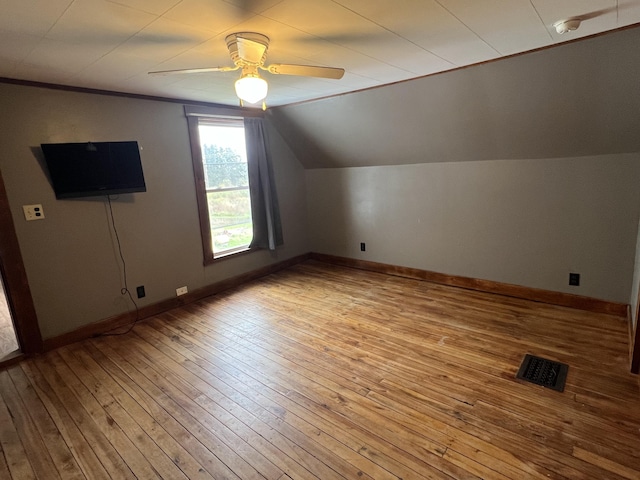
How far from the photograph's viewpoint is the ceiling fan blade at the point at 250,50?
182cm

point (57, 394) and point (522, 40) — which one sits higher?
point (522, 40)

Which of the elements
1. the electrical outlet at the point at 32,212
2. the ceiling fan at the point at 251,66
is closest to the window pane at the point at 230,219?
the electrical outlet at the point at 32,212

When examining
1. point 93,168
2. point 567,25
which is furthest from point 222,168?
point 567,25

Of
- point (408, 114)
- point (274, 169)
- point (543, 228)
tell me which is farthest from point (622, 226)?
point (274, 169)

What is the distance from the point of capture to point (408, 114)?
3.50 meters

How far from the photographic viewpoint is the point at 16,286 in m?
2.75

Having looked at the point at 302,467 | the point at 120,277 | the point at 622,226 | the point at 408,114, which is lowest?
the point at 302,467

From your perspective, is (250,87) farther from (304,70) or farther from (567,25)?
(567,25)

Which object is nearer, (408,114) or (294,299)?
(408,114)

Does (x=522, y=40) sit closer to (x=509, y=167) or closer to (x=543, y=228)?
(x=509, y=167)

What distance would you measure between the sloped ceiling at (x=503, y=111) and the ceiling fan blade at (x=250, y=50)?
1733mm

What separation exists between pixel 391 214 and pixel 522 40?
8.18 feet

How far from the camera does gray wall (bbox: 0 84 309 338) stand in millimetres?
2750

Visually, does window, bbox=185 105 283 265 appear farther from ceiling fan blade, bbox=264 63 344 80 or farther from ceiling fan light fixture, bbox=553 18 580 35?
ceiling fan light fixture, bbox=553 18 580 35
